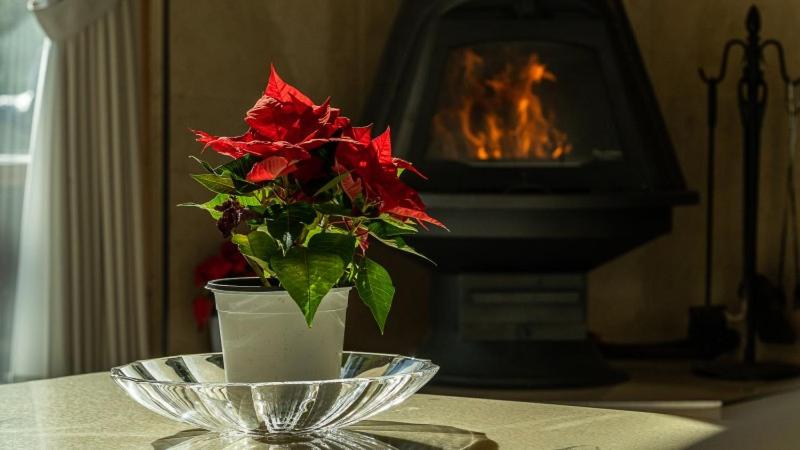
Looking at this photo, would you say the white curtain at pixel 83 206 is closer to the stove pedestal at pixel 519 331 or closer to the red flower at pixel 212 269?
the red flower at pixel 212 269

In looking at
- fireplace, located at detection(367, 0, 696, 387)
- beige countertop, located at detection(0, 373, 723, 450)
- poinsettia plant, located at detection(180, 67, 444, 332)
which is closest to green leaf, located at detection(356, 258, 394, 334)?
poinsettia plant, located at detection(180, 67, 444, 332)

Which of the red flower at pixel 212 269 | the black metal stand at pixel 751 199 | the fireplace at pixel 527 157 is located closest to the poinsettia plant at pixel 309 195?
the fireplace at pixel 527 157

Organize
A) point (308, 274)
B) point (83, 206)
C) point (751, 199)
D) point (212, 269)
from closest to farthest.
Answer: point (308, 274) → point (83, 206) → point (212, 269) → point (751, 199)

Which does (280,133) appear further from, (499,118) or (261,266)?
(499,118)

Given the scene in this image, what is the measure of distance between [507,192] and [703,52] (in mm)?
1236

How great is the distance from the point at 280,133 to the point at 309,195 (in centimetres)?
5

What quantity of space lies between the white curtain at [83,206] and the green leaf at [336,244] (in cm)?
249

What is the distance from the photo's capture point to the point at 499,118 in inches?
127

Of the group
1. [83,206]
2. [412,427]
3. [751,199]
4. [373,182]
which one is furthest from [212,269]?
[373,182]

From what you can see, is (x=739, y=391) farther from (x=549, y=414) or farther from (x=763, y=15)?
(x=549, y=414)

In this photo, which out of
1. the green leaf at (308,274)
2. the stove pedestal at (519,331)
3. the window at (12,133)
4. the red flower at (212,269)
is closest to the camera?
the green leaf at (308,274)

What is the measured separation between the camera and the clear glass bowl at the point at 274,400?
0.79 meters

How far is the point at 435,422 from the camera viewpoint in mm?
937

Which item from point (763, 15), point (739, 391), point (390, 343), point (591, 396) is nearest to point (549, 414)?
point (591, 396)
